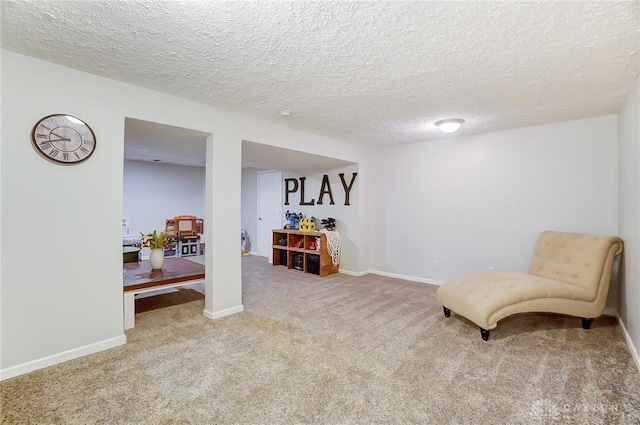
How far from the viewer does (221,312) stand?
3137mm

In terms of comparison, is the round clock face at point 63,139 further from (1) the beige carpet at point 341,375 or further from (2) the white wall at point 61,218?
(1) the beige carpet at point 341,375

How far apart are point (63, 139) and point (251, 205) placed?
5356 millimetres

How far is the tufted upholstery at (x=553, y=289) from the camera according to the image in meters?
2.61

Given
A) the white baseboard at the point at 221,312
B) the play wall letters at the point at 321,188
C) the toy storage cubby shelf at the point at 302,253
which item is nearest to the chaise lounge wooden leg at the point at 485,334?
the white baseboard at the point at 221,312

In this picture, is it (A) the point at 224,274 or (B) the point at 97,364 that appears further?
(A) the point at 224,274

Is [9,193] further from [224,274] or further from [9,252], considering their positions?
Result: [224,274]

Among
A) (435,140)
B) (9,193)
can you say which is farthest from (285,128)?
(9,193)

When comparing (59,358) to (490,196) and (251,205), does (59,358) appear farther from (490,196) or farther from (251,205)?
(251,205)

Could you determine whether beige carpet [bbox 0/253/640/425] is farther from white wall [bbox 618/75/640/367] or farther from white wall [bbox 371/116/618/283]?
white wall [bbox 371/116/618/283]

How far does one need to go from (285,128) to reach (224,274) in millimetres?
1979

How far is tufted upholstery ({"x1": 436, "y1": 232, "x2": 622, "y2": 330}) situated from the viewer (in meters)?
2.61

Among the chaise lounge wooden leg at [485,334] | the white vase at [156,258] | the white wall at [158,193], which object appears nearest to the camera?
the chaise lounge wooden leg at [485,334]

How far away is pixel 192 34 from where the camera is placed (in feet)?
5.89

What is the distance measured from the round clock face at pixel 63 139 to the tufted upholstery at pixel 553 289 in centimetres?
352
